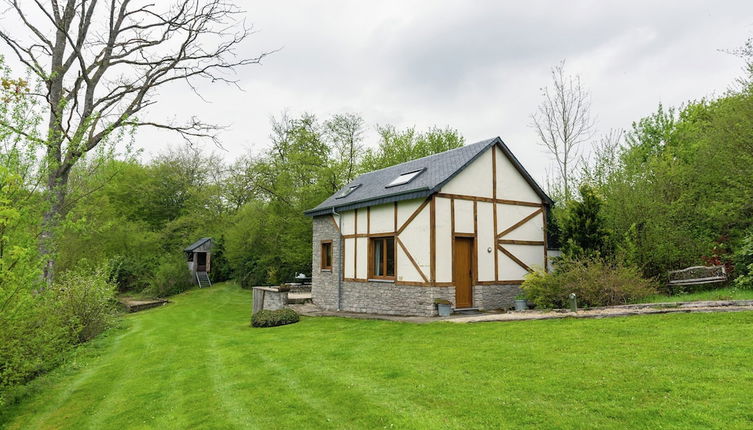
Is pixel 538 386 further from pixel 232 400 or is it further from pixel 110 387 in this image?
pixel 110 387

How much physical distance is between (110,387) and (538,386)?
7175 millimetres

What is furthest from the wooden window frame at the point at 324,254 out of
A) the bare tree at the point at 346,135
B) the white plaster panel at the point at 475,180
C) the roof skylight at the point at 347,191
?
the bare tree at the point at 346,135

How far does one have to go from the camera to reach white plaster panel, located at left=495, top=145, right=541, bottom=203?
13.6 m

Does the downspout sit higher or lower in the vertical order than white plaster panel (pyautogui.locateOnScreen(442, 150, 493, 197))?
lower

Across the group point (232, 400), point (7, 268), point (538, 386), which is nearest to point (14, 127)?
point (7, 268)

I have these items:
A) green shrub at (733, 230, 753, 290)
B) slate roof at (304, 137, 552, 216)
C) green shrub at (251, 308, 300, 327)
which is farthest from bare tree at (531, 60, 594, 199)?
green shrub at (251, 308, 300, 327)

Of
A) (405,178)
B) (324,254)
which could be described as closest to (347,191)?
(324,254)

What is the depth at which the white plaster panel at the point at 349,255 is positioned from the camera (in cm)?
1481

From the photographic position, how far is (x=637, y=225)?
12.7 meters

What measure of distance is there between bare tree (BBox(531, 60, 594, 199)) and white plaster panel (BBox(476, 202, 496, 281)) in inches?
302

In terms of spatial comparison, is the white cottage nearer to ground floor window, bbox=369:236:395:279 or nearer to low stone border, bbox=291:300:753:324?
ground floor window, bbox=369:236:395:279

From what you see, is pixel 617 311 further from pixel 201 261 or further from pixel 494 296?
pixel 201 261

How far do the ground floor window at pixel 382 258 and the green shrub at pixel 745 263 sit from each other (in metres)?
8.80

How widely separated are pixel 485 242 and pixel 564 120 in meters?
10.3
